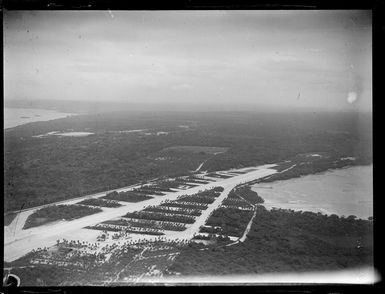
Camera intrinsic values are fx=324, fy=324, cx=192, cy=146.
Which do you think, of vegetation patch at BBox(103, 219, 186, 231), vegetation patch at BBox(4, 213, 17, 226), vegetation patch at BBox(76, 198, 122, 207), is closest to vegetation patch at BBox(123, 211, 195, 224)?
vegetation patch at BBox(103, 219, 186, 231)

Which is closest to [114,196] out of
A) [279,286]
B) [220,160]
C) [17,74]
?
[220,160]

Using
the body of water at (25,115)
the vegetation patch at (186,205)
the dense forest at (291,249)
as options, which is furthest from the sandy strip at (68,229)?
the body of water at (25,115)

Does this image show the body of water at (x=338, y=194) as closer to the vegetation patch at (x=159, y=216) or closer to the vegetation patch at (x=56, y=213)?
the vegetation patch at (x=159, y=216)

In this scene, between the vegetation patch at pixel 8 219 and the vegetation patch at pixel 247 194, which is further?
the vegetation patch at pixel 247 194

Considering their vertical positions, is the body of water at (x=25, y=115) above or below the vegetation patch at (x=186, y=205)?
above

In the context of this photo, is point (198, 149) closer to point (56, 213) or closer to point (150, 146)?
point (150, 146)

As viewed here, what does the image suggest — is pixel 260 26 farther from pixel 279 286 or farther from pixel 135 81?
pixel 279 286

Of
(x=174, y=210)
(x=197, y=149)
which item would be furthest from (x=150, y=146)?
(x=174, y=210)
